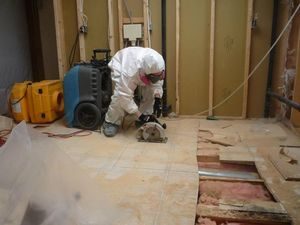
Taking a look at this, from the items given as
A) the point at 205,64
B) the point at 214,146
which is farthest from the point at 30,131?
the point at 205,64

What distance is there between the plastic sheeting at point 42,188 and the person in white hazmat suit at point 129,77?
1.50 metres

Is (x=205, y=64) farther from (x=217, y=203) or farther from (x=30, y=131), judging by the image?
(x=30, y=131)

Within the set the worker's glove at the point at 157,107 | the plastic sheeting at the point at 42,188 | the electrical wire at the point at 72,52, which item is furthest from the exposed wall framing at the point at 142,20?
the plastic sheeting at the point at 42,188

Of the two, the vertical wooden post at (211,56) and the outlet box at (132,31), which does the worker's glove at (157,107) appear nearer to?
the vertical wooden post at (211,56)

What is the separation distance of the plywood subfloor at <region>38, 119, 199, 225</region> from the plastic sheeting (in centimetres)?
31

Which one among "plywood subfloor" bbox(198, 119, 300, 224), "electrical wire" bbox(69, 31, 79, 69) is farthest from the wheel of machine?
"plywood subfloor" bbox(198, 119, 300, 224)

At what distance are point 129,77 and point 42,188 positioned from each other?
1800 millimetres

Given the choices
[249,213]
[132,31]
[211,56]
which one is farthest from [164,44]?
[249,213]

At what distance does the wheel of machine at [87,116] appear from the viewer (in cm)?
324

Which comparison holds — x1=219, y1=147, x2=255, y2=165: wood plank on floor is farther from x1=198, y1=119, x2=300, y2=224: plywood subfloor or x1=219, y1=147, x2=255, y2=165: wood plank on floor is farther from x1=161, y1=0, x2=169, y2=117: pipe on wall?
x1=161, y1=0, x2=169, y2=117: pipe on wall

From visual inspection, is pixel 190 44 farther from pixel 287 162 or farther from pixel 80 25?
pixel 287 162

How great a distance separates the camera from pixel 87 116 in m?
3.32

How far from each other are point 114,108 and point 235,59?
1665 millimetres

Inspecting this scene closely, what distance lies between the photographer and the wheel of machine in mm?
3235
